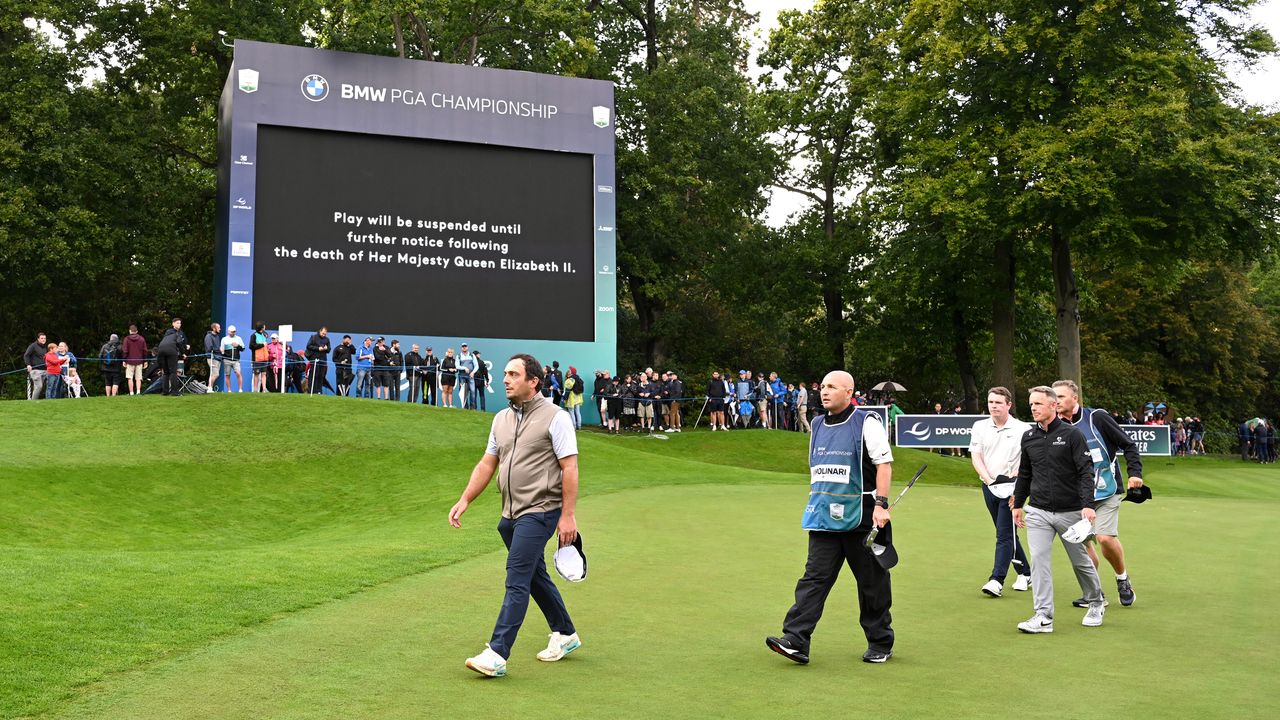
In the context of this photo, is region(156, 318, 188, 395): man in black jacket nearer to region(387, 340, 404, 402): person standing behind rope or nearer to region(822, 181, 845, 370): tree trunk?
region(387, 340, 404, 402): person standing behind rope

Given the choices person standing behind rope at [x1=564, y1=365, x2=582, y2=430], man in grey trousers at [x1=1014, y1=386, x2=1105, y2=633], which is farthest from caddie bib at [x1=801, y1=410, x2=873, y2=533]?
person standing behind rope at [x1=564, y1=365, x2=582, y2=430]

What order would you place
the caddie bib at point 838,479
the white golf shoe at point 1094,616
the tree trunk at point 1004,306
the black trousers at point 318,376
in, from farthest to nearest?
1. the tree trunk at point 1004,306
2. the black trousers at point 318,376
3. the white golf shoe at point 1094,616
4. the caddie bib at point 838,479

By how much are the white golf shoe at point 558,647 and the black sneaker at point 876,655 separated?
6.08ft

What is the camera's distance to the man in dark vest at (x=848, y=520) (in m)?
7.40

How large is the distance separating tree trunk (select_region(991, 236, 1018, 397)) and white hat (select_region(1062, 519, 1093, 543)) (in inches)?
1112

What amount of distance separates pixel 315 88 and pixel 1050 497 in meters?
25.5

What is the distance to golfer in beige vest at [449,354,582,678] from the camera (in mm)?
6746

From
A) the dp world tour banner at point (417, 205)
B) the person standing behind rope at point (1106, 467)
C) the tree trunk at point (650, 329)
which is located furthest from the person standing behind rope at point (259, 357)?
the person standing behind rope at point (1106, 467)

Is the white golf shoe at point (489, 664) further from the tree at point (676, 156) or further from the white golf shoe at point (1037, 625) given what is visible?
the tree at point (676, 156)

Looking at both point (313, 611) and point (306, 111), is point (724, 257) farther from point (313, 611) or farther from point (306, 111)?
point (313, 611)

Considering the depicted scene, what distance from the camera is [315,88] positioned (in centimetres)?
3014

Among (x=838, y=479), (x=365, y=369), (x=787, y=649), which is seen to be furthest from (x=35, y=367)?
(x=787, y=649)

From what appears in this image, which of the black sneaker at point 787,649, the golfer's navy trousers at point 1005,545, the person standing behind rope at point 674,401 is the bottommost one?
the black sneaker at point 787,649

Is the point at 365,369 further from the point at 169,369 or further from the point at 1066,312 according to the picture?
the point at 1066,312
